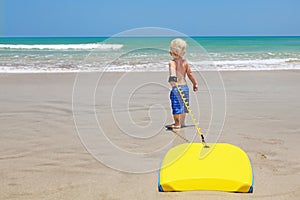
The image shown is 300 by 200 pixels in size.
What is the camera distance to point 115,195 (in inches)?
105

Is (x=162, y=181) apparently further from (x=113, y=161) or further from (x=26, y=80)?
(x=26, y=80)

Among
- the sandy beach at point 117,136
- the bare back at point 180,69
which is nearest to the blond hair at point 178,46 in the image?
the bare back at point 180,69

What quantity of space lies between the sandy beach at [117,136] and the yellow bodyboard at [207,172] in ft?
0.20

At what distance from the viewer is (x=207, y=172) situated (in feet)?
8.81

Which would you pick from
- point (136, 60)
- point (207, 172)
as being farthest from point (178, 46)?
point (136, 60)

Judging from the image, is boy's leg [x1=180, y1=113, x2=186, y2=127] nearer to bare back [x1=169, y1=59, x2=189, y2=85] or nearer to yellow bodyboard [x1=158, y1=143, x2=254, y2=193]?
bare back [x1=169, y1=59, x2=189, y2=85]

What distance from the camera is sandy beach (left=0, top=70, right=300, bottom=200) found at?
2795 millimetres

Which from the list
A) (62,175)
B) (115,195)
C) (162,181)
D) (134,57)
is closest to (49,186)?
(62,175)

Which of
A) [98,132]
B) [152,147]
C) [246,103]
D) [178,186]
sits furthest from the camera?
[246,103]

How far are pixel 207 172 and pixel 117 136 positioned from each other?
1762 mm

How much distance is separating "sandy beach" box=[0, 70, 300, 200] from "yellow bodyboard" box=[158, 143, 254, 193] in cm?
6

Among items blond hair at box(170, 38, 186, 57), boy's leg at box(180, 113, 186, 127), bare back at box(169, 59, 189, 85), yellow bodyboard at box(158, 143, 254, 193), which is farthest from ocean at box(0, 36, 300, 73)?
yellow bodyboard at box(158, 143, 254, 193)

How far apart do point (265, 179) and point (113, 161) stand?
51.6 inches

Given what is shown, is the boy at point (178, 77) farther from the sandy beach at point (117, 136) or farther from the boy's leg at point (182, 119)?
the sandy beach at point (117, 136)
